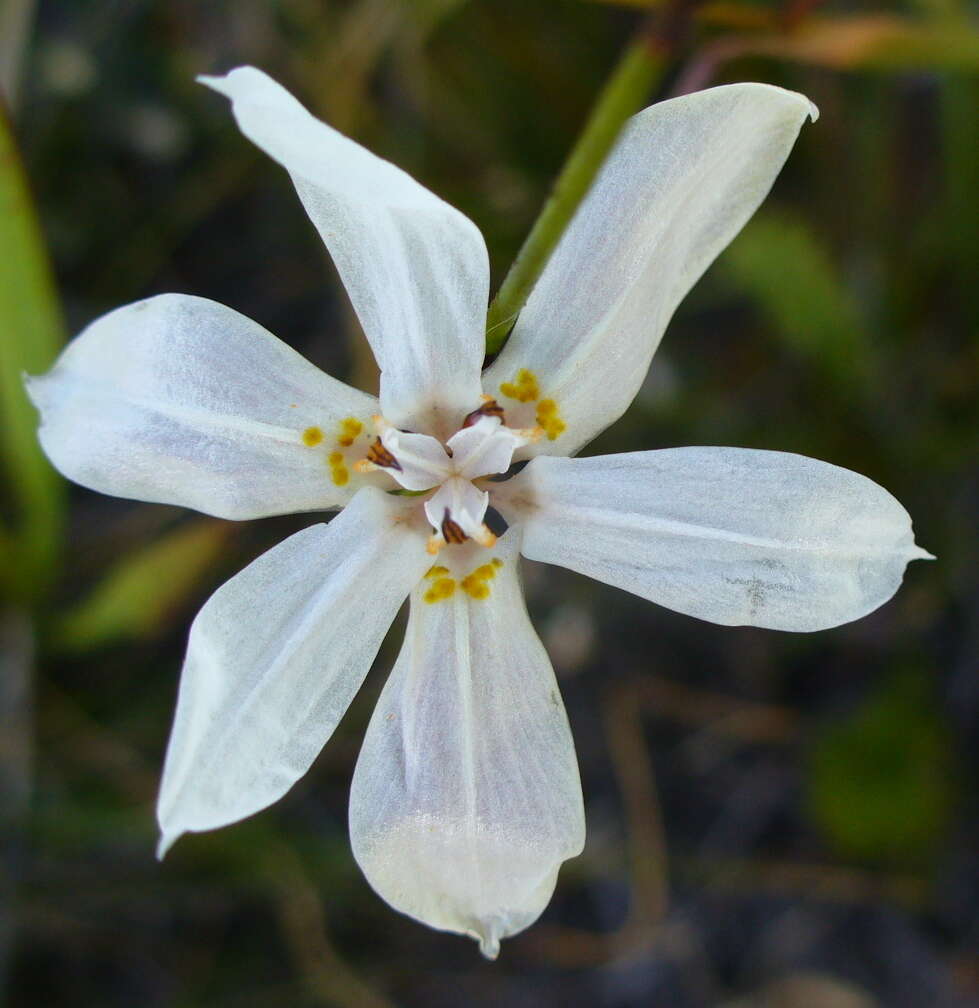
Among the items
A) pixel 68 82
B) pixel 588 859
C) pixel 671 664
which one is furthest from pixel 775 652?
pixel 68 82

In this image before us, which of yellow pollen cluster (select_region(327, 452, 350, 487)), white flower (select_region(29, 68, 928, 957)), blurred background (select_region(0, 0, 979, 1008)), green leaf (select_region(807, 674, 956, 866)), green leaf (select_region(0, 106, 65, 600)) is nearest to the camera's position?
white flower (select_region(29, 68, 928, 957))

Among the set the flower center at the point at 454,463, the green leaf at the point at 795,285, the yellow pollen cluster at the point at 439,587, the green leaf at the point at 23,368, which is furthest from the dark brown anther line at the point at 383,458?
the green leaf at the point at 795,285

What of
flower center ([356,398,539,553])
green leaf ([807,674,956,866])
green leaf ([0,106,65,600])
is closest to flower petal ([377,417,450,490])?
flower center ([356,398,539,553])

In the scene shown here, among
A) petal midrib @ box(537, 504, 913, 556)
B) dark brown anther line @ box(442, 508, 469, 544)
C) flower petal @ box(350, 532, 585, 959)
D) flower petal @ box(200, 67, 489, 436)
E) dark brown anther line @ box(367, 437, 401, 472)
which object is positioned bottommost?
flower petal @ box(350, 532, 585, 959)

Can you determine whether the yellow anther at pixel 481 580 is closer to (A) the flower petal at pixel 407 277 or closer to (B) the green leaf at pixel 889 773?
(A) the flower petal at pixel 407 277

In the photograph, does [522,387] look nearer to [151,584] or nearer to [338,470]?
[338,470]

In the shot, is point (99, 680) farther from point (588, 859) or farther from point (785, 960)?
point (785, 960)

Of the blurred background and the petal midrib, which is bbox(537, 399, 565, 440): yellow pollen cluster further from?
the blurred background
